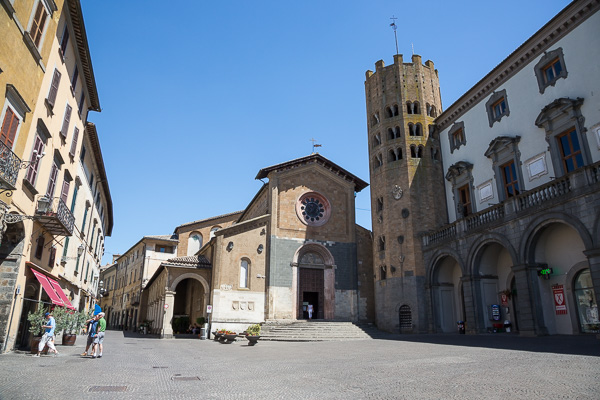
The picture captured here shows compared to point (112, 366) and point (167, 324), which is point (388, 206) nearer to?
point (167, 324)

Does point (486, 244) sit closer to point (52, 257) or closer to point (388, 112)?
point (388, 112)

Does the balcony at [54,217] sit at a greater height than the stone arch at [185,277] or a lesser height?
greater

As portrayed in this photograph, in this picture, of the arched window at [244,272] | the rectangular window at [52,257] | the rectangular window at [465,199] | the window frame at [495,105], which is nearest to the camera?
the rectangular window at [52,257]

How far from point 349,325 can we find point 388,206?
8544mm

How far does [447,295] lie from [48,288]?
70.2ft

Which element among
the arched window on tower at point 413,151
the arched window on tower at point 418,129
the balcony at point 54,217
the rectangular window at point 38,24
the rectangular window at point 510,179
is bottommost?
the balcony at point 54,217

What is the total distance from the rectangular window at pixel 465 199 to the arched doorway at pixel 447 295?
3075 mm

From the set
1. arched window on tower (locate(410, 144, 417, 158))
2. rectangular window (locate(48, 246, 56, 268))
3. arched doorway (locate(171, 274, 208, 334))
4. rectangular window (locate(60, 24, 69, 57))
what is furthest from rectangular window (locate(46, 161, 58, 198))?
arched window on tower (locate(410, 144, 417, 158))

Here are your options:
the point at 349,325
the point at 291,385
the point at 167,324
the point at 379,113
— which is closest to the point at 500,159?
the point at 379,113

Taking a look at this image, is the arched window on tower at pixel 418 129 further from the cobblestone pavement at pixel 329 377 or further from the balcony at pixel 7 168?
the balcony at pixel 7 168

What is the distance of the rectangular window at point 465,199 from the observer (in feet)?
84.5

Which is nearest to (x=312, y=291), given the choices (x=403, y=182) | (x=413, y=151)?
(x=403, y=182)

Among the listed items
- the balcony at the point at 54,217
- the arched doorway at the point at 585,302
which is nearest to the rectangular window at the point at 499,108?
the arched doorway at the point at 585,302

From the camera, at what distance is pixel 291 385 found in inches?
324
